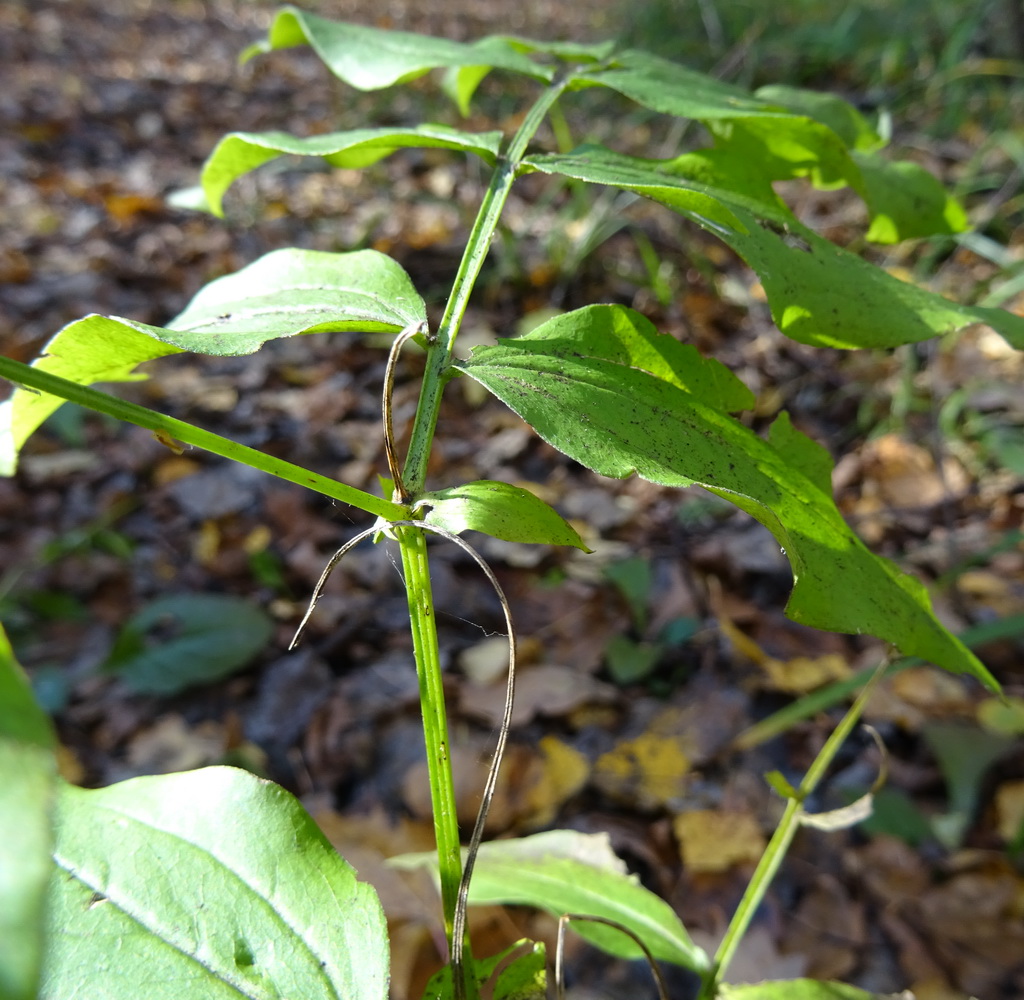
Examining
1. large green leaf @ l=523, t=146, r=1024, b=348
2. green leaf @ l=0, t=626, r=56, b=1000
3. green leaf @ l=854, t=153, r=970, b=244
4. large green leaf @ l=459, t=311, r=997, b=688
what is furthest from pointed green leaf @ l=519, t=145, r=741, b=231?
green leaf @ l=0, t=626, r=56, b=1000

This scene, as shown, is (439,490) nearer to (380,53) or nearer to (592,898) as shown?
(592,898)

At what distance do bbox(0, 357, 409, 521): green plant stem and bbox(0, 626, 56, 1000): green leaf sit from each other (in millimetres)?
204

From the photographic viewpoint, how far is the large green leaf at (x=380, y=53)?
0.82 meters

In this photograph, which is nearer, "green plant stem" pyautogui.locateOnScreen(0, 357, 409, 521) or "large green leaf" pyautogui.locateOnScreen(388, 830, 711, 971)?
"green plant stem" pyautogui.locateOnScreen(0, 357, 409, 521)

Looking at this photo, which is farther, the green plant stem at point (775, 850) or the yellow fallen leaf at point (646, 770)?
the yellow fallen leaf at point (646, 770)

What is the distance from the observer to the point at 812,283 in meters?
0.59

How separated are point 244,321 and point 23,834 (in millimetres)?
→ 479

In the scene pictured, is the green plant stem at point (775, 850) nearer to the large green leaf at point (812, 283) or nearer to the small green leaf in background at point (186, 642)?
the large green leaf at point (812, 283)

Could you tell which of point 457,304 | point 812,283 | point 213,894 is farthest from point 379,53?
point 213,894

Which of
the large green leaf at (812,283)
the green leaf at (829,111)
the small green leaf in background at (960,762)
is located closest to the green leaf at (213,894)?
the large green leaf at (812,283)

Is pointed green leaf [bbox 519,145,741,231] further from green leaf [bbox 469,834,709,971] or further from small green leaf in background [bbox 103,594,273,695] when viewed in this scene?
small green leaf in background [bbox 103,594,273,695]

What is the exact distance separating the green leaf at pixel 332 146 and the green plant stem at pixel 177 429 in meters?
0.35

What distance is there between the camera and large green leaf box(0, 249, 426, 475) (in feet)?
1.70

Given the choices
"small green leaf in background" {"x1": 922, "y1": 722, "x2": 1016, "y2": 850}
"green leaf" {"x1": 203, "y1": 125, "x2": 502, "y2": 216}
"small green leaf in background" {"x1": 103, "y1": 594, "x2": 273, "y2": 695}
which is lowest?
"small green leaf in background" {"x1": 103, "y1": 594, "x2": 273, "y2": 695}
